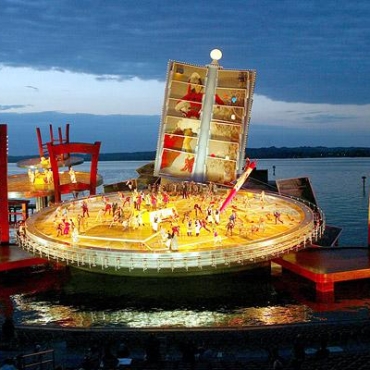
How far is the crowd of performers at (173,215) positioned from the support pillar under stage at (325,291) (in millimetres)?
4720

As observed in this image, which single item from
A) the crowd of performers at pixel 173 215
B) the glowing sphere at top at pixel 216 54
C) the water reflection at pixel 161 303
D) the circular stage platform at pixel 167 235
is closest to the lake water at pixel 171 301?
the water reflection at pixel 161 303

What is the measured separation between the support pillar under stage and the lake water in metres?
0.41

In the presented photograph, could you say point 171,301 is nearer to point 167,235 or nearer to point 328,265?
point 167,235

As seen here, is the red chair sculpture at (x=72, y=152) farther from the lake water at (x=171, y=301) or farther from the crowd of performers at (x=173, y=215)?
the lake water at (x=171, y=301)

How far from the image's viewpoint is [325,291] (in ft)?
91.2

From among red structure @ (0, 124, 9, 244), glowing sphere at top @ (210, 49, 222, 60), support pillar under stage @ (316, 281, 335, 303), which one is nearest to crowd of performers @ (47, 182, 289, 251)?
red structure @ (0, 124, 9, 244)

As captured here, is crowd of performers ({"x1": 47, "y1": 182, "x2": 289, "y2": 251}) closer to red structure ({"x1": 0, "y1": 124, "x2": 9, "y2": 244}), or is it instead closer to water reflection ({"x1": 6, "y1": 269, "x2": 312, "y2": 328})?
water reflection ({"x1": 6, "y1": 269, "x2": 312, "y2": 328})

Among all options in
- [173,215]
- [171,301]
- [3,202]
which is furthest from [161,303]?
[3,202]

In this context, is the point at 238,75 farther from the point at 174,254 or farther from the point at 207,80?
the point at 174,254

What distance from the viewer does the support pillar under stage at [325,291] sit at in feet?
90.6

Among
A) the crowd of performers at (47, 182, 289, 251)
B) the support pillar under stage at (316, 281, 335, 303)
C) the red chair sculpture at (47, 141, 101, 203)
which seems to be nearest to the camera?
the support pillar under stage at (316, 281, 335, 303)

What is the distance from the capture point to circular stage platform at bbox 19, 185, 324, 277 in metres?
26.5

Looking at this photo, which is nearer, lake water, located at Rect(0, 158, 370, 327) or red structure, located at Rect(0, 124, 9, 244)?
lake water, located at Rect(0, 158, 370, 327)

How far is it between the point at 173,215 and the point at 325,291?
10.7 m
